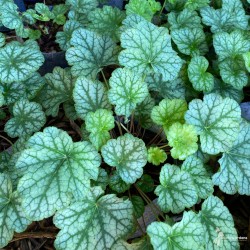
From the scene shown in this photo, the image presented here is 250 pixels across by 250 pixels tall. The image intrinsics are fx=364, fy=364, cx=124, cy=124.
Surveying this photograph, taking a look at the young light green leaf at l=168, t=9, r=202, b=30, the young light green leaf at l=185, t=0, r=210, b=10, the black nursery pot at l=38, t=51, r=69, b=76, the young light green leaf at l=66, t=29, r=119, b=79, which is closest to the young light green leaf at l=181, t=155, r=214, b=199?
the young light green leaf at l=66, t=29, r=119, b=79

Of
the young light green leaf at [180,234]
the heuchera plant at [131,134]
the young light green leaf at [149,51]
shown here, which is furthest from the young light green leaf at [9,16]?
the young light green leaf at [180,234]

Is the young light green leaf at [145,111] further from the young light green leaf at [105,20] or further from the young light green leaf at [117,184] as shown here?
the young light green leaf at [105,20]

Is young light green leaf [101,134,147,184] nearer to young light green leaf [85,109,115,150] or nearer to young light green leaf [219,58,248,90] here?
young light green leaf [85,109,115,150]

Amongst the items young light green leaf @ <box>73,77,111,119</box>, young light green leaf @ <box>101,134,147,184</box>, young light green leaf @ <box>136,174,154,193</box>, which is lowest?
young light green leaf @ <box>136,174,154,193</box>

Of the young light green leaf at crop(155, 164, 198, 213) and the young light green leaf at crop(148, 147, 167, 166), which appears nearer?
the young light green leaf at crop(155, 164, 198, 213)

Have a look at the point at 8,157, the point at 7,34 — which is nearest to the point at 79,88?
the point at 8,157
